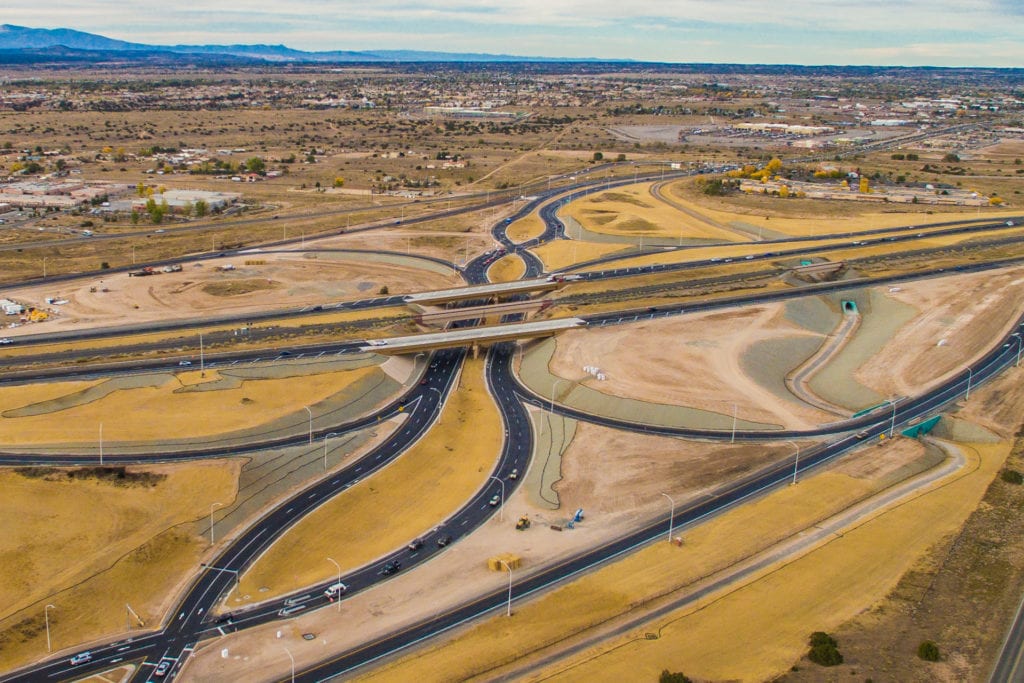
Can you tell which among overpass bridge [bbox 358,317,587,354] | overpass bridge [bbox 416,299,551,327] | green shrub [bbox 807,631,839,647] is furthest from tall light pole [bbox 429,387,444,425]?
green shrub [bbox 807,631,839,647]

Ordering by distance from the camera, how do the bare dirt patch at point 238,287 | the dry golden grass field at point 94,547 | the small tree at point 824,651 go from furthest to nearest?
the bare dirt patch at point 238,287 < the dry golden grass field at point 94,547 < the small tree at point 824,651

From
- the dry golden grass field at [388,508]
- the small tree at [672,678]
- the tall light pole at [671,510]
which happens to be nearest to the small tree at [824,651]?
the small tree at [672,678]

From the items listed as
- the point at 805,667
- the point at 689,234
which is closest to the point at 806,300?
the point at 689,234

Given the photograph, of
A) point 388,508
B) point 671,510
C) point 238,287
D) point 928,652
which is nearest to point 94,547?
point 388,508

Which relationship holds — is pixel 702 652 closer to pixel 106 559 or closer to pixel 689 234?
pixel 106 559

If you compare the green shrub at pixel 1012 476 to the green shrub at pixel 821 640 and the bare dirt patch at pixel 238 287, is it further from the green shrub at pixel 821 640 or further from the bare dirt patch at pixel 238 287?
the bare dirt patch at pixel 238 287

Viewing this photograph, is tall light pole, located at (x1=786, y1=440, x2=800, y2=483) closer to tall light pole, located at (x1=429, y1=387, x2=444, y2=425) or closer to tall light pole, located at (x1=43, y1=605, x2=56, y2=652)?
tall light pole, located at (x1=429, y1=387, x2=444, y2=425)
